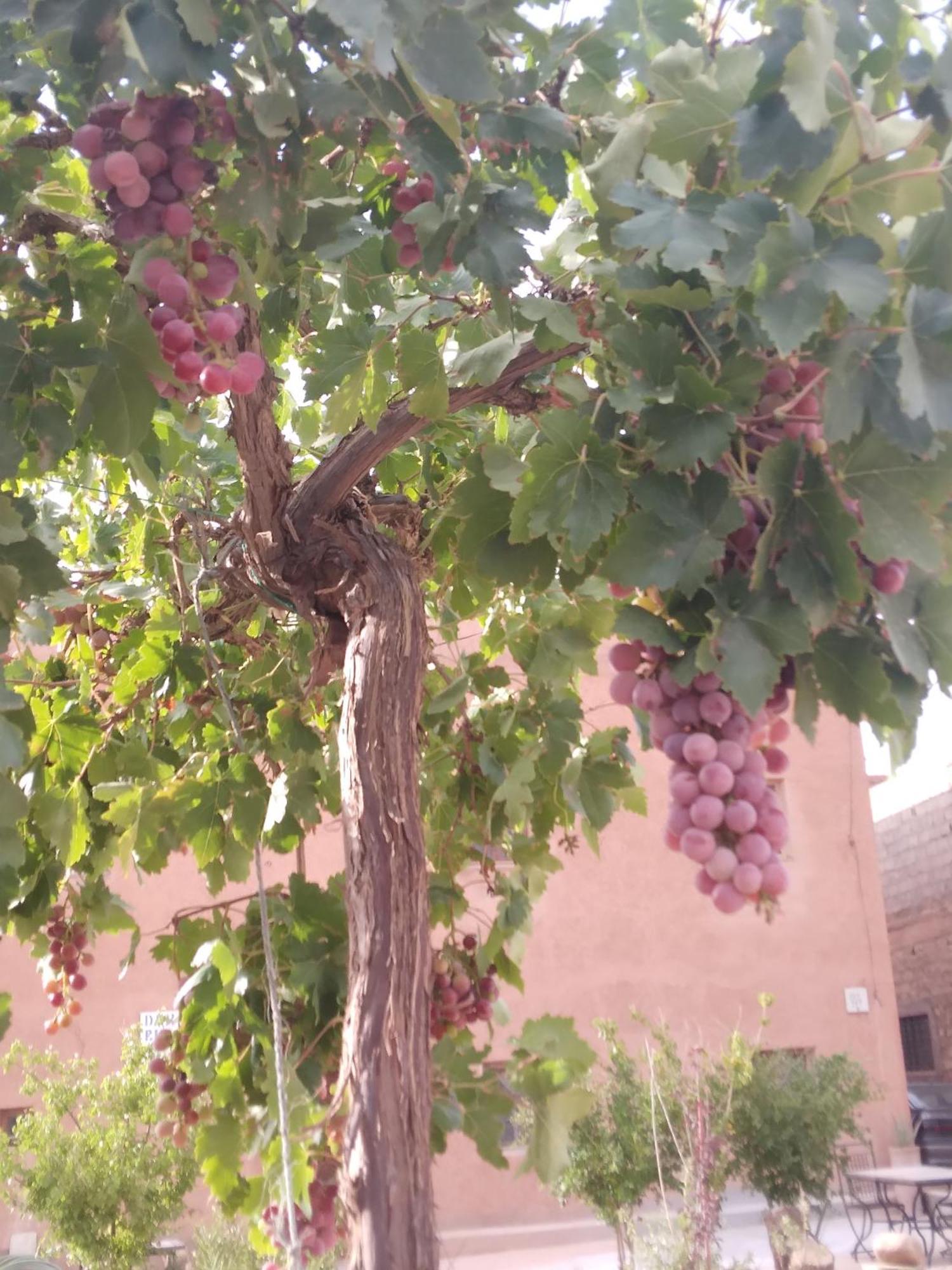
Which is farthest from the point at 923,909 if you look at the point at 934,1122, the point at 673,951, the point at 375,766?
the point at 375,766

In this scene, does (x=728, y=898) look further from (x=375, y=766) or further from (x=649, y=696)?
(x=375, y=766)

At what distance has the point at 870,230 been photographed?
38.2 inches

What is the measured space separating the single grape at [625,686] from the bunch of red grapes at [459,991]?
1.11 m

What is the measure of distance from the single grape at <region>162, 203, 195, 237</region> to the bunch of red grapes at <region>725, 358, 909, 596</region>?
0.55 metres

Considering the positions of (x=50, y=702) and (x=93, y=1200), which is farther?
(x=93, y=1200)

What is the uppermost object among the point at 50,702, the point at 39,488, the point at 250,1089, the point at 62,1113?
the point at 39,488

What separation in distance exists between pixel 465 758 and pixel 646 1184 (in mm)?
5050

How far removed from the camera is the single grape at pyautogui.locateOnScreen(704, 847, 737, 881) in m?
0.92

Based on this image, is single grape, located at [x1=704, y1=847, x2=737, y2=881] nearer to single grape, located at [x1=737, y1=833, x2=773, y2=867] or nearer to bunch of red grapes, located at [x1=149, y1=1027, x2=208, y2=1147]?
single grape, located at [x1=737, y1=833, x2=773, y2=867]

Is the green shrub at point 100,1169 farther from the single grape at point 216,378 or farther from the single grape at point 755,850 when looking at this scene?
the single grape at point 755,850

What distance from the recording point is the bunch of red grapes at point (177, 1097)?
2.11 meters

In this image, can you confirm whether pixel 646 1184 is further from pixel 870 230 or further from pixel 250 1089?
pixel 870 230

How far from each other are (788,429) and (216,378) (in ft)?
1.75

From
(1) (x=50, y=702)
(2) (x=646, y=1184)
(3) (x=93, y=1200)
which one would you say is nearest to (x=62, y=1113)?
(3) (x=93, y=1200)
